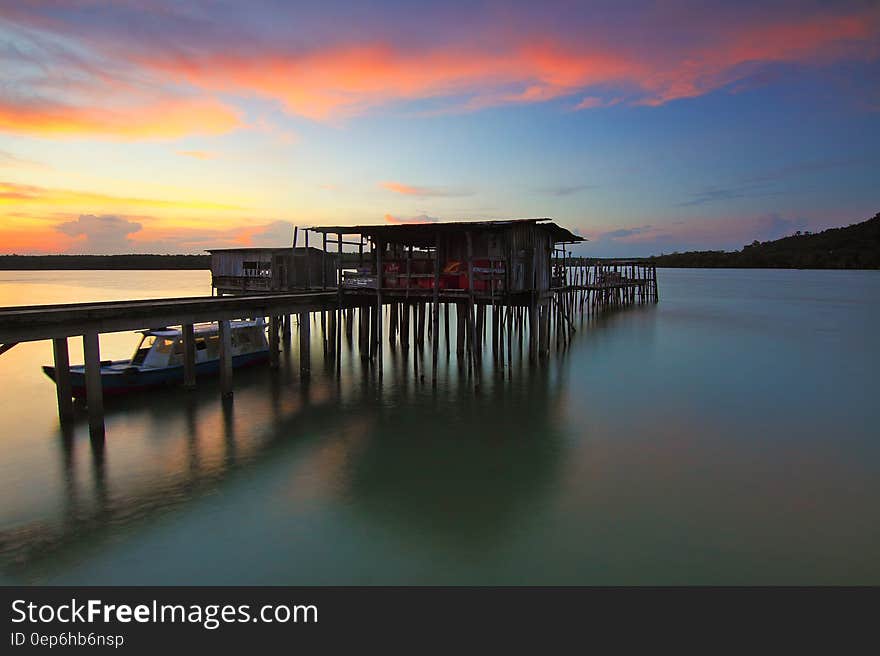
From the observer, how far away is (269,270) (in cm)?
3059

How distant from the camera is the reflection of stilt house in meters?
29.6

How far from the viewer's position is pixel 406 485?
1135cm

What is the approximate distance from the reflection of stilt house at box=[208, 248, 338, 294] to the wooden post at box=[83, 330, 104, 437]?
15283 millimetres

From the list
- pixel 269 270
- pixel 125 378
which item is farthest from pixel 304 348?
pixel 269 270

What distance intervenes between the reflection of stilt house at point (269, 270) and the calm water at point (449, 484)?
9.04 m

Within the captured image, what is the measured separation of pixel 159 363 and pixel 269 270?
12.5 meters

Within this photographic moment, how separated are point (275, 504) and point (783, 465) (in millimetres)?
11530

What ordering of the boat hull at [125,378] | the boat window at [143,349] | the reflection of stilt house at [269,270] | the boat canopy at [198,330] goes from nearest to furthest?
the boat hull at [125,378] < the boat window at [143,349] < the boat canopy at [198,330] < the reflection of stilt house at [269,270]

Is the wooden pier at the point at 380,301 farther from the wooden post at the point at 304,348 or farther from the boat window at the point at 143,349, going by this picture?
the boat window at the point at 143,349

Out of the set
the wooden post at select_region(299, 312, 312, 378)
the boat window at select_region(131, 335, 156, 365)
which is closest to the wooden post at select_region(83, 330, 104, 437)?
the boat window at select_region(131, 335, 156, 365)

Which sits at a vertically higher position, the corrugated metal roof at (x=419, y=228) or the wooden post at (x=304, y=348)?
the corrugated metal roof at (x=419, y=228)

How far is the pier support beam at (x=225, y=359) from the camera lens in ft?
58.1

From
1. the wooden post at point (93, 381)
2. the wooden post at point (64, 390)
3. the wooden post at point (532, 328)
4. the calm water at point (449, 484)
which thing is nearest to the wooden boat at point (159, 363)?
the calm water at point (449, 484)
